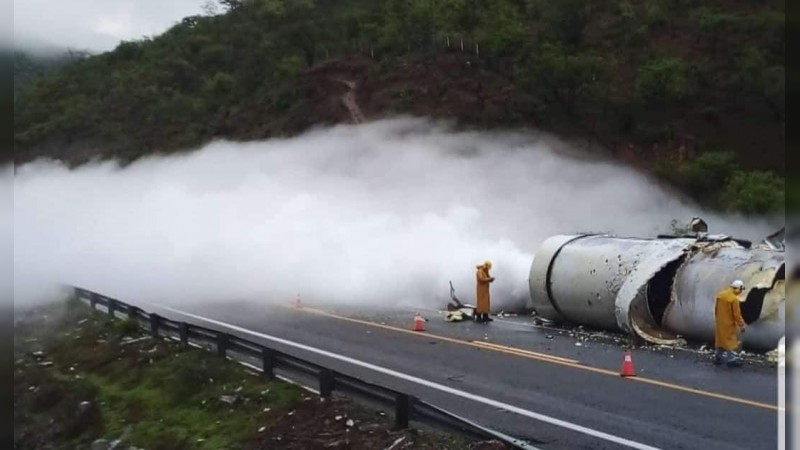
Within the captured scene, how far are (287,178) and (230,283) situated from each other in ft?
54.4

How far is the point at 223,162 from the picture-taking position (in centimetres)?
4888

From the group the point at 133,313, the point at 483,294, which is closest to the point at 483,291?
the point at 483,294

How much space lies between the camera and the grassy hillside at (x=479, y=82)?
38906mm

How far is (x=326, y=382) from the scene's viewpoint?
10758 mm

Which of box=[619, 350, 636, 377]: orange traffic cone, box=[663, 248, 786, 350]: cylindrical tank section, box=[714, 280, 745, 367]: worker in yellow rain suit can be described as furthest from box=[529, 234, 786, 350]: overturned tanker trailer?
box=[619, 350, 636, 377]: orange traffic cone

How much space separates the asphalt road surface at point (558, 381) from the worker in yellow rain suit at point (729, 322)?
0.28 m

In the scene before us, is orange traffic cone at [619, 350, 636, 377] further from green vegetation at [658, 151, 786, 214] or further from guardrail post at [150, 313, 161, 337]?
green vegetation at [658, 151, 786, 214]

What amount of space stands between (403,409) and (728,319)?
5794 mm

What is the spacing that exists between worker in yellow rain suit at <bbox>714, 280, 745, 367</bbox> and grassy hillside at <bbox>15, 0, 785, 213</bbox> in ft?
55.0

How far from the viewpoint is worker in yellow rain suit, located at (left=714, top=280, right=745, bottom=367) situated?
12.4 meters

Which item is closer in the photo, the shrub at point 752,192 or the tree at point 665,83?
the shrub at point 752,192

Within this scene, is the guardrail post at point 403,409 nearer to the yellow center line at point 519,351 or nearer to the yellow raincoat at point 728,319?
the yellow center line at point 519,351

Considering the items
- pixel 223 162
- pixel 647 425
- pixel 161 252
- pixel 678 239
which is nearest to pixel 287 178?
pixel 223 162

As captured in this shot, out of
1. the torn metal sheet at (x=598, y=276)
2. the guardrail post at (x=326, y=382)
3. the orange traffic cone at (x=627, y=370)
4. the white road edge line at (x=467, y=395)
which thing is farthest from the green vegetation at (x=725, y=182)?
the guardrail post at (x=326, y=382)
